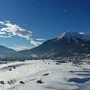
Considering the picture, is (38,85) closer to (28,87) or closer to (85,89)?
(28,87)

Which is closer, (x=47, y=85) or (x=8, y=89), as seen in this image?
(x=8, y=89)

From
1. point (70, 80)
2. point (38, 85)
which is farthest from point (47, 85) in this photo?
point (70, 80)

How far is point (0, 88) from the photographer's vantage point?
73250 mm

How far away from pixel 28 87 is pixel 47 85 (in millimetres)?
6421

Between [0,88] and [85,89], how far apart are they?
25.9 meters

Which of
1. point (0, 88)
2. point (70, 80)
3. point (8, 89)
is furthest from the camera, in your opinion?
point (70, 80)

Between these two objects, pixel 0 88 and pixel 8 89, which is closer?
pixel 8 89

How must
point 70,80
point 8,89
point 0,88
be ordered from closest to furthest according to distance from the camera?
point 8,89, point 0,88, point 70,80

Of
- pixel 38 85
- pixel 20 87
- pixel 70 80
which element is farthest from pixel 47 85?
pixel 70 80

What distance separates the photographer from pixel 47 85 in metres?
73.9

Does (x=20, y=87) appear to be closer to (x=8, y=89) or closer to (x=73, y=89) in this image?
(x=8, y=89)

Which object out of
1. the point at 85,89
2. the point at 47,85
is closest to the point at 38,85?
the point at 47,85

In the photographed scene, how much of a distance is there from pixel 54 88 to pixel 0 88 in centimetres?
1687

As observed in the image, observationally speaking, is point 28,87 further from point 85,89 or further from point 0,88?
point 85,89
